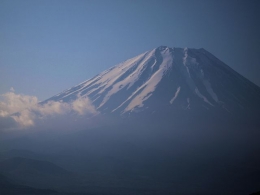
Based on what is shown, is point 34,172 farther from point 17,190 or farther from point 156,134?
point 156,134

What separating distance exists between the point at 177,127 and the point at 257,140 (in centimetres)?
2149

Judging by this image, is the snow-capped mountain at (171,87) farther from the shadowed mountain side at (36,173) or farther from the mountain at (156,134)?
the shadowed mountain side at (36,173)

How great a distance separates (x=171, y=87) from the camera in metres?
100

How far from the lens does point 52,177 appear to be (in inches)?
2544

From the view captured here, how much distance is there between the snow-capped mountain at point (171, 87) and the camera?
96312 mm

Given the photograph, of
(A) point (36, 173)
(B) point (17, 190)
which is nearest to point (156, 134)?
(A) point (36, 173)

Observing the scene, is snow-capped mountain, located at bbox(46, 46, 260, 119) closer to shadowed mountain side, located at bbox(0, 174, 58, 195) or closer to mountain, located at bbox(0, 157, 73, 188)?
mountain, located at bbox(0, 157, 73, 188)

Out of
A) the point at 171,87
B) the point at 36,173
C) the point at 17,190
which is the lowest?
the point at 17,190

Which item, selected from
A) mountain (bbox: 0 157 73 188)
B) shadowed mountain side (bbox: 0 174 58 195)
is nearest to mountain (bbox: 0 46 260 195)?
mountain (bbox: 0 157 73 188)

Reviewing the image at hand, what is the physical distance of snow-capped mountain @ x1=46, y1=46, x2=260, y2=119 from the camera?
3792 inches

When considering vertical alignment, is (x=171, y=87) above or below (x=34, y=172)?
above

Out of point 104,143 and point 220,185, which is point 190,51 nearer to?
point 104,143

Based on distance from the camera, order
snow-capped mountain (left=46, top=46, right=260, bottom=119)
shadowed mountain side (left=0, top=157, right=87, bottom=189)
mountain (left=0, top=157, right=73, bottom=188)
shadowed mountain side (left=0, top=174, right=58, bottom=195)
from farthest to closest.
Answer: snow-capped mountain (left=46, top=46, right=260, bottom=119), mountain (left=0, top=157, right=73, bottom=188), shadowed mountain side (left=0, top=157, right=87, bottom=189), shadowed mountain side (left=0, top=174, right=58, bottom=195)

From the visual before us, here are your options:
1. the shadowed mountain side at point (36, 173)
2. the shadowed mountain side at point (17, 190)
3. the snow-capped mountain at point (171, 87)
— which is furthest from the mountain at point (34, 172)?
the snow-capped mountain at point (171, 87)
